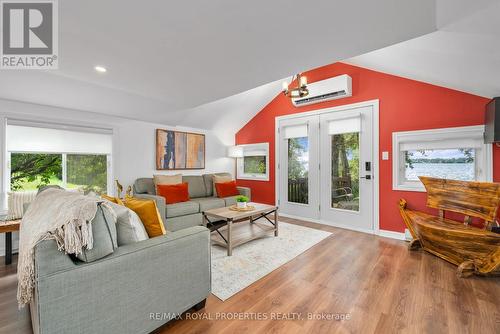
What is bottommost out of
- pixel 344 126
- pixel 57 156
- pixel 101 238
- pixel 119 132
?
pixel 101 238

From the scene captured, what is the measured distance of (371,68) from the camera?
3.55 metres

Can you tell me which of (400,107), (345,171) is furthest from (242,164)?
(400,107)

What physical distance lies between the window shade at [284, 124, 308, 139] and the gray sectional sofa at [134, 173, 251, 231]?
152 cm

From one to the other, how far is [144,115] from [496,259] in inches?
192

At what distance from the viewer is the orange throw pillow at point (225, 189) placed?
178 inches

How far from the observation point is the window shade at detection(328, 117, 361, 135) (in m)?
3.78

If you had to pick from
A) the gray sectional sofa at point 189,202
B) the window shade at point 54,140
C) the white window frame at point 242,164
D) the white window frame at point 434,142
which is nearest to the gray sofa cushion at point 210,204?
the gray sectional sofa at point 189,202

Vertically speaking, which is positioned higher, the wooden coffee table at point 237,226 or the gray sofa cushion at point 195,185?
the gray sofa cushion at point 195,185

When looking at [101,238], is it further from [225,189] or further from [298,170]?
[298,170]

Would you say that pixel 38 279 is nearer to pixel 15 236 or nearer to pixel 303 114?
pixel 15 236

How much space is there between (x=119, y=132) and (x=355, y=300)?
4.15m

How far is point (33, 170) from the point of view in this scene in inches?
117

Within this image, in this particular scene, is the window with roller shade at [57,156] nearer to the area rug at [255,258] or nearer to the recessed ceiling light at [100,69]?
the recessed ceiling light at [100,69]

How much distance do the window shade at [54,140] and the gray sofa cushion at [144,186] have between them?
2.32ft
